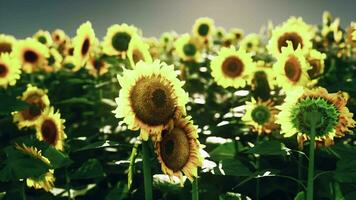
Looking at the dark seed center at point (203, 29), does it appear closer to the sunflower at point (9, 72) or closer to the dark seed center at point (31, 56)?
the dark seed center at point (31, 56)

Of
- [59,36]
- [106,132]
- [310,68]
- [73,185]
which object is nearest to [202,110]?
[106,132]

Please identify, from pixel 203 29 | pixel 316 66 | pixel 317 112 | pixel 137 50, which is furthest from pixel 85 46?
pixel 203 29

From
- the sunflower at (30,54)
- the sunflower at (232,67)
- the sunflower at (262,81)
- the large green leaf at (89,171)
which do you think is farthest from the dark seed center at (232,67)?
the sunflower at (30,54)

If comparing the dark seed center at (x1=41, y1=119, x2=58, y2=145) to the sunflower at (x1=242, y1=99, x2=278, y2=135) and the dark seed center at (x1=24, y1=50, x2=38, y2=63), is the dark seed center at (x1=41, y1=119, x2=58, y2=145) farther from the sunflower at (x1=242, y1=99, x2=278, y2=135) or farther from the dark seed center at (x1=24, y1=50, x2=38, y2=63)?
the dark seed center at (x1=24, y1=50, x2=38, y2=63)

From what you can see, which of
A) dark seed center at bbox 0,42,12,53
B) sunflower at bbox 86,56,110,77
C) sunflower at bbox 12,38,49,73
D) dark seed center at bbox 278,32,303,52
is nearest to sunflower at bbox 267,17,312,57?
dark seed center at bbox 278,32,303,52

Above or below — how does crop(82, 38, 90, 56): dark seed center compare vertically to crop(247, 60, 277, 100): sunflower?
Answer: above

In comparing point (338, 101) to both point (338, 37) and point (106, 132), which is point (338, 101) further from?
point (338, 37)
